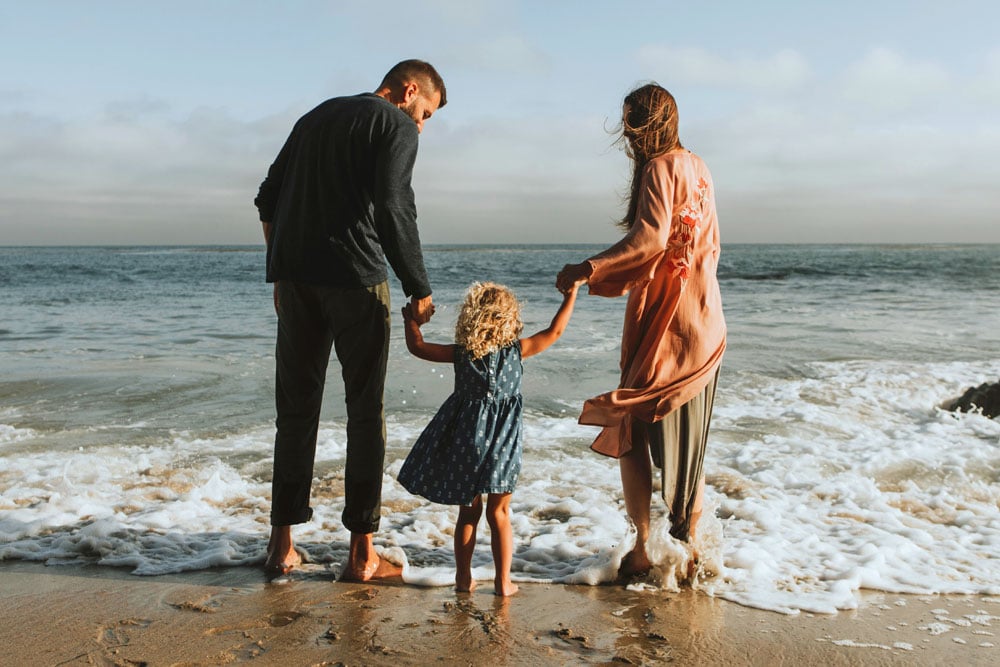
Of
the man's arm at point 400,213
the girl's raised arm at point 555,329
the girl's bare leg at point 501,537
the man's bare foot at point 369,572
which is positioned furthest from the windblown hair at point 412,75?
the man's bare foot at point 369,572

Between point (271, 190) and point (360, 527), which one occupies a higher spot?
point (271, 190)

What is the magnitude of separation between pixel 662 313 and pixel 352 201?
4.13ft

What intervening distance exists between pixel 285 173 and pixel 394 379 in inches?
207

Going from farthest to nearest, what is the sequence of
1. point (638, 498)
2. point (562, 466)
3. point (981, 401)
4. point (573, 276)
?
1. point (981, 401)
2. point (562, 466)
3. point (638, 498)
4. point (573, 276)

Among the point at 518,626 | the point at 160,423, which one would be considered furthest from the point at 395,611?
the point at 160,423

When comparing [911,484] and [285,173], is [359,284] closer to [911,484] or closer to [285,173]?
[285,173]

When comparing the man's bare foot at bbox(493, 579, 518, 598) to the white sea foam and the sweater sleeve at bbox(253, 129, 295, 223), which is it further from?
the sweater sleeve at bbox(253, 129, 295, 223)

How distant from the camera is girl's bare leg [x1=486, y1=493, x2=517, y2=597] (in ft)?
10.3

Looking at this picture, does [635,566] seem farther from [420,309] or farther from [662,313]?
→ [420,309]

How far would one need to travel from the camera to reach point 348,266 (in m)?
3.16

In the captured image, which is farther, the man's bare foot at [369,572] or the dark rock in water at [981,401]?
the dark rock in water at [981,401]

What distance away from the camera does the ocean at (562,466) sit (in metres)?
3.63

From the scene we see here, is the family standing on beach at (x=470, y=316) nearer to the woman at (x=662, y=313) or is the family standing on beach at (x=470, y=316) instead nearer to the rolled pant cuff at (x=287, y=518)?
the woman at (x=662, y=313)

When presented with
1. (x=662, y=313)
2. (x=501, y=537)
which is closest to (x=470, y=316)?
(x=662, y=313)
